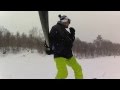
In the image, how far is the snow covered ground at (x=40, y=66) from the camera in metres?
4.18

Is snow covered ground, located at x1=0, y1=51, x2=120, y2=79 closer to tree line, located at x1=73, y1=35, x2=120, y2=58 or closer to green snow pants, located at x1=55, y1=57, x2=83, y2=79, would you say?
tree line, located at x1=73, y1=35, x2=120, y2=58

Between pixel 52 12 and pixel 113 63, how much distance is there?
1160 millimetres

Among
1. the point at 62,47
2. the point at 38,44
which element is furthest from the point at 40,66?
the point at 62,47

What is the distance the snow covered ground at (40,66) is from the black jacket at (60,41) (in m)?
0.49

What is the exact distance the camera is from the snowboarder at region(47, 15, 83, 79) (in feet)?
12.0

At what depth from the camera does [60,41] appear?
12.2 feet

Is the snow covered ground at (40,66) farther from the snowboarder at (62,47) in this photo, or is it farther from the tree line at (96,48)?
the snowboarder at (62,47)

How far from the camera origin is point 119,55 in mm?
4367

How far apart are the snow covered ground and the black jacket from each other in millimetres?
491

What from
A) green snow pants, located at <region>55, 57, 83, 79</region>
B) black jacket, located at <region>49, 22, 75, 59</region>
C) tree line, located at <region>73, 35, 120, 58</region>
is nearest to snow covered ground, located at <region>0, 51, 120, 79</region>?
tree line, located at <region>73, 35, 120, 58</region>

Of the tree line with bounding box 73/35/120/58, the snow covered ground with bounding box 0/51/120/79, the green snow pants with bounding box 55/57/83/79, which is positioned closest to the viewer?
the green snow pants with bounding box 55/57/83/79
